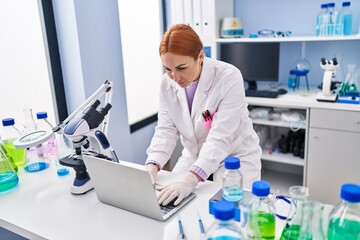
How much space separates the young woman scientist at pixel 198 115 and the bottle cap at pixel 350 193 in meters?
0.58

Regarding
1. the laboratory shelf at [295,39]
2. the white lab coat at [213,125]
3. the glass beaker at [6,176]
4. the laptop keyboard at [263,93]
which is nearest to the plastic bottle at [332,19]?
the laboratory shelf at [295,39]

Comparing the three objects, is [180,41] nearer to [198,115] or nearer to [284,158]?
[198,115]

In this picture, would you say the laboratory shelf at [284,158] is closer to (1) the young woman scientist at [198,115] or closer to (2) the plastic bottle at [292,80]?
(2) the plastic bottle at [292,80]

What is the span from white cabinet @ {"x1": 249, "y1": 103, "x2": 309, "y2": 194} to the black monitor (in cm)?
27

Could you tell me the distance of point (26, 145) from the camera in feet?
4.16

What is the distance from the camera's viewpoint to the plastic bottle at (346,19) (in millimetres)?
2426

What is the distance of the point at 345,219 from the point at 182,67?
2.84ft

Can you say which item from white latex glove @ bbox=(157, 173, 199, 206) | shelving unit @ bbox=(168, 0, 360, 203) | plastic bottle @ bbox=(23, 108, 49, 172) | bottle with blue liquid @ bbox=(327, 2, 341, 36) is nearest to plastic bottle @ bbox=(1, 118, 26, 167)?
plastic bottle @ bbox=(23, 108, 49, 172)

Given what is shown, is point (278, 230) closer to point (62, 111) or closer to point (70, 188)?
point (70, 188)

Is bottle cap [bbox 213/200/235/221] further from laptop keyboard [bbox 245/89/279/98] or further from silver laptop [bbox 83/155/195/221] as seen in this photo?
laptop keyboard [bbox 245/89/279/98]

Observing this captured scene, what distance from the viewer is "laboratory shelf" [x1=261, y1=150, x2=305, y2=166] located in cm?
256

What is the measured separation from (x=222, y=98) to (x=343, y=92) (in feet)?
4.46

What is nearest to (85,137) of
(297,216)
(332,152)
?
(297,216)

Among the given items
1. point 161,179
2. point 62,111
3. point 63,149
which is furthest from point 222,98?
point 62,111
